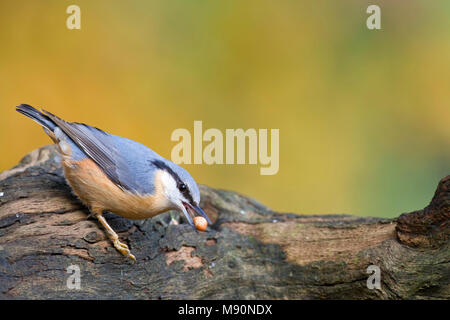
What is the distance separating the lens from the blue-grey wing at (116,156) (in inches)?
108

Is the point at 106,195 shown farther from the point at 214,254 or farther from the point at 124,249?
the point at 214,254

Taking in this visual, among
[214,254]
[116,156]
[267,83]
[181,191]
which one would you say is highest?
[267,83]

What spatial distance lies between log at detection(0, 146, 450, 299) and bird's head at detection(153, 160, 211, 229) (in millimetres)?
136

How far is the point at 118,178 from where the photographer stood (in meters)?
2.74

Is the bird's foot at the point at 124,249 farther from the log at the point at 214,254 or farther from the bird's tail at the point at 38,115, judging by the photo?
the bird's tail at the point at 38,115

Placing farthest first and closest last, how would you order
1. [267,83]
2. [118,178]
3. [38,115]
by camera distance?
[267,83], [38,115], [118,178]

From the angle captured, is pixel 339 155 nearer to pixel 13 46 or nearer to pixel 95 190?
pixel 95 190

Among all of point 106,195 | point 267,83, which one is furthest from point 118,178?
point 267,83

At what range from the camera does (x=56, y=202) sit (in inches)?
110

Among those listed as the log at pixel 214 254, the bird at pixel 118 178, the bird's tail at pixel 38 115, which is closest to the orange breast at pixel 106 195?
the bird at pixel 118 178

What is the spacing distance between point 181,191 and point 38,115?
0.95m

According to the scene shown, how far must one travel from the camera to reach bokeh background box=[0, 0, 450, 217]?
440 centimetres

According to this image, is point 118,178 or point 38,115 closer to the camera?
point 118,178

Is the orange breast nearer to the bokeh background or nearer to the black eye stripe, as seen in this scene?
the black eye stripe
